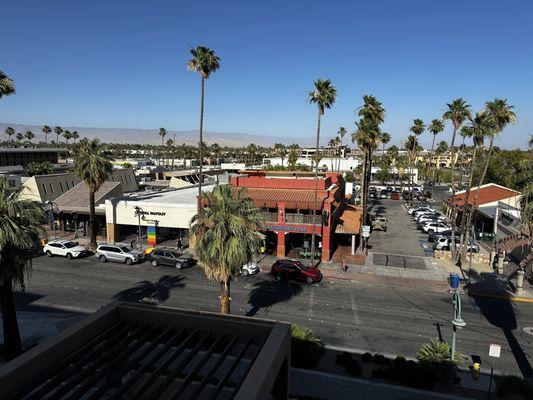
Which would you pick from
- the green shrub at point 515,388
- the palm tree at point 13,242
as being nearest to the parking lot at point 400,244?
the green shrub at point 515,388

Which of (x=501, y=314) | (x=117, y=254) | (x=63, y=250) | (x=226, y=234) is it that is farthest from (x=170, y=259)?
(x=501, y=314)

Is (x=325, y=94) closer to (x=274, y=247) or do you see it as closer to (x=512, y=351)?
(x=274, y=247)

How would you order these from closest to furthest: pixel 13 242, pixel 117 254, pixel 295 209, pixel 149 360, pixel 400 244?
pixel 149 360
pixel 13 242
pixel 117 254
pixel 295 209
pixel 400 244

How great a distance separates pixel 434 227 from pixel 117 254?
120ft

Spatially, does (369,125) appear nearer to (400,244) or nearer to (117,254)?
(400,244)

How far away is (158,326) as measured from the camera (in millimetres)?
12047

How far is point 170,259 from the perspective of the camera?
33.7 metres

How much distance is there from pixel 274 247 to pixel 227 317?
28.2m

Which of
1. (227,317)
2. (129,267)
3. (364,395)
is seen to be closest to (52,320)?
(129,267)

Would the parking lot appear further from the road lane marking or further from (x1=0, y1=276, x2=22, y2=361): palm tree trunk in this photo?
(x1=0, y1=276, x2=22, y2=361): palm tree trunk

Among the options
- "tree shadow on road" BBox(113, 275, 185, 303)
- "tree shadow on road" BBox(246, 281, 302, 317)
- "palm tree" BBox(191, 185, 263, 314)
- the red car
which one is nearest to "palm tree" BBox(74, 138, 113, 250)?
"tree shadow on road" BBox(113, 275, 185, 303)

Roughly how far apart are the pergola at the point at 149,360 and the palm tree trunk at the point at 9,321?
8715 millimetres

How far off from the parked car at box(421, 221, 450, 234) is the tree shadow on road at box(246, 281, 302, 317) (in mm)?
25716

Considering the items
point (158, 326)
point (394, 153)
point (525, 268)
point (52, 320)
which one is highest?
point (394, 153)
